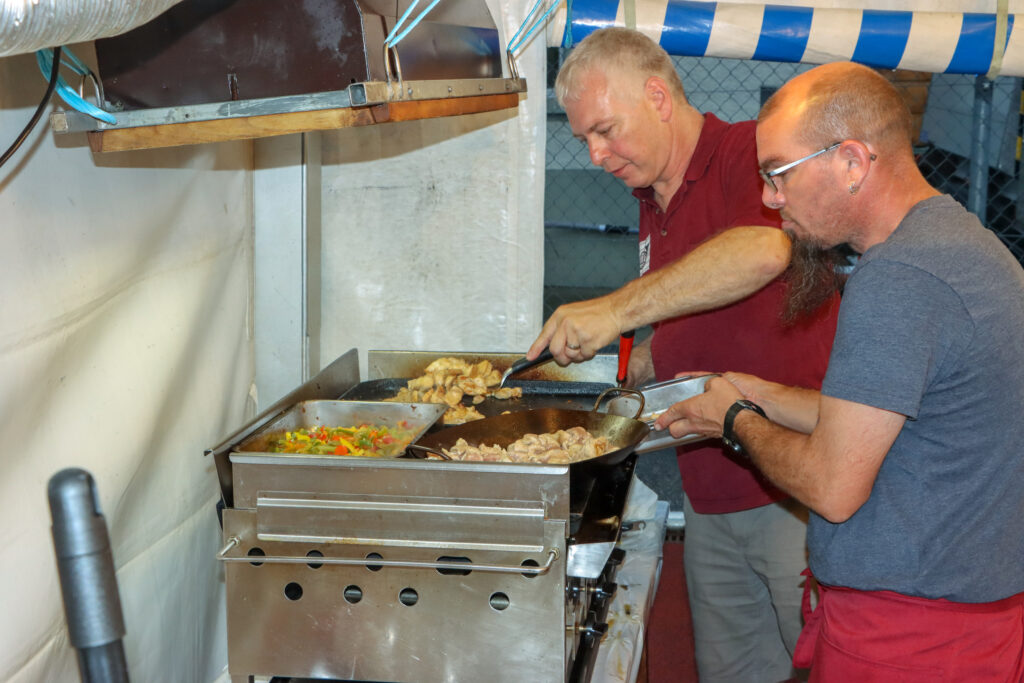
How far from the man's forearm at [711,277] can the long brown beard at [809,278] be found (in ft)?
Answer: 0.19

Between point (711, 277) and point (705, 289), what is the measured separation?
0.13 feet

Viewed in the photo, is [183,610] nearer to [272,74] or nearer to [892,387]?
[272,74]

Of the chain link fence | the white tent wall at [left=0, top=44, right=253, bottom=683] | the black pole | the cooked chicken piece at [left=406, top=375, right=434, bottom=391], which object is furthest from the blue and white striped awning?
the black pole

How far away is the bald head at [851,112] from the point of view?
1.69 metres

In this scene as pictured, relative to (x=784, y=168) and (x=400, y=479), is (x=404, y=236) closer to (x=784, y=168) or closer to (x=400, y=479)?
(x=400, y=479)

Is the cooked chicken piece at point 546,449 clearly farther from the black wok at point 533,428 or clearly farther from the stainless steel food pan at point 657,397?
the stainless steel food pan at point 657,397

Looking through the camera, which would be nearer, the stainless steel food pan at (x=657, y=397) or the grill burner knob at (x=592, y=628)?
the grill burner knob at (x=592, y=628)

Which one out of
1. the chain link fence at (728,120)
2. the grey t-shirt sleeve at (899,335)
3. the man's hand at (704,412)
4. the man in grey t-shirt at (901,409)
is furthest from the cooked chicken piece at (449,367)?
the chain link fence at (728,120)

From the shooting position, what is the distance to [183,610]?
259 centimetres

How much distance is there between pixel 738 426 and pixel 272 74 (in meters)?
1.27

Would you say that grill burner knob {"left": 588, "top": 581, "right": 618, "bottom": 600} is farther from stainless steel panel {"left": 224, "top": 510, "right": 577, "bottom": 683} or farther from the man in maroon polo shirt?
the man in maroon polo shirt

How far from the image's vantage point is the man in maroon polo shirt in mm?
2434

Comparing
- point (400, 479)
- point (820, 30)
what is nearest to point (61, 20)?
point (400, 479)

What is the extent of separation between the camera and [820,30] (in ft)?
10.3
